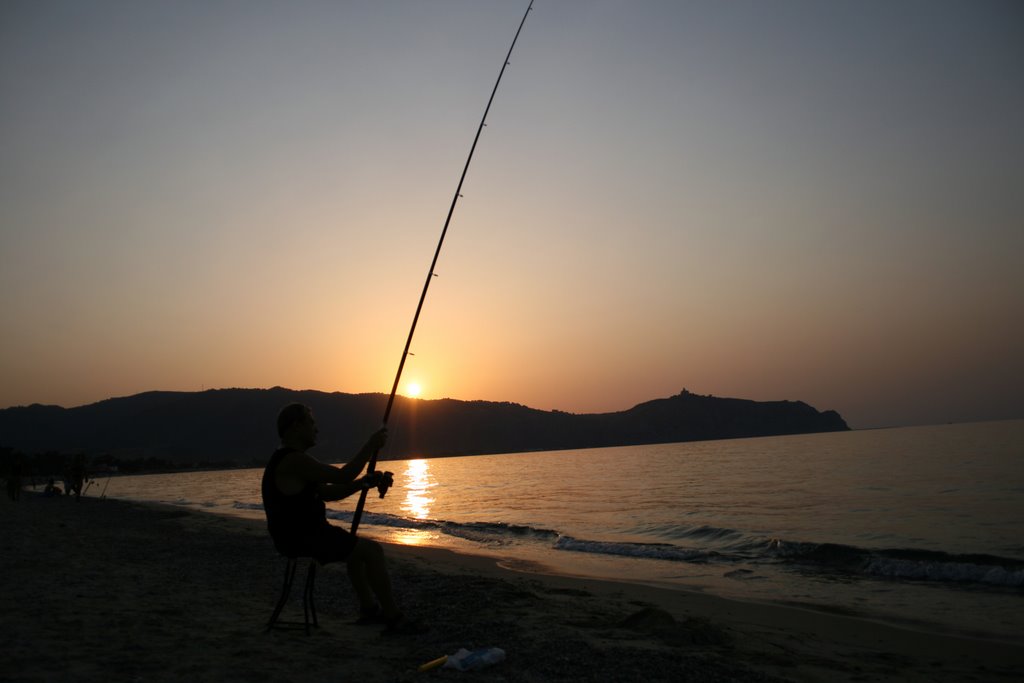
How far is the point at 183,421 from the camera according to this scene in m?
146

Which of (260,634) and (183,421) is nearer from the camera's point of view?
(260,634)

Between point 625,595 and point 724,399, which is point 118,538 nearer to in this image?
point 625,595

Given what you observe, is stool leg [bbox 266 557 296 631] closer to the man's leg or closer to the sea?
the man's leg

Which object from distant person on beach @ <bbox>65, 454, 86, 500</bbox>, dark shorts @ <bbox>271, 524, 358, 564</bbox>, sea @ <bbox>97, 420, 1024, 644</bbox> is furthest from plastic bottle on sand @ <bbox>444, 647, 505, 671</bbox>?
distant person on beach @ <bbox>65, 454, 86, 500</bbox>

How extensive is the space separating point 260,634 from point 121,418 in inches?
6398

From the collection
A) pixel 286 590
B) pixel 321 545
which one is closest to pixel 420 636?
pixel 286 590

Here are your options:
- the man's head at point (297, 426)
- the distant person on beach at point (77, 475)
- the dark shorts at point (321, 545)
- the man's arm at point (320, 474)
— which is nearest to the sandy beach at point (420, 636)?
the dark shorts at point (321, 545)

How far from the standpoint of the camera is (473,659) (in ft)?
15.3

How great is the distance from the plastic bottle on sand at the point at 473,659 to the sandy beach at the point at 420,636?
0.21ft

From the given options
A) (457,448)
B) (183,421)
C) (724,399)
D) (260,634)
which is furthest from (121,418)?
(260,634)

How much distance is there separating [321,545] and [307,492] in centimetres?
40

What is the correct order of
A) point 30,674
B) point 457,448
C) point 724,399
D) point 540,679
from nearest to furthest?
point 30,674 < point 540,679 < point 457,448 < point 724,399

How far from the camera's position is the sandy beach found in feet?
14.9

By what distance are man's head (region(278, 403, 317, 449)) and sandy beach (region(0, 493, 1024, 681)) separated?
58.6 inches
